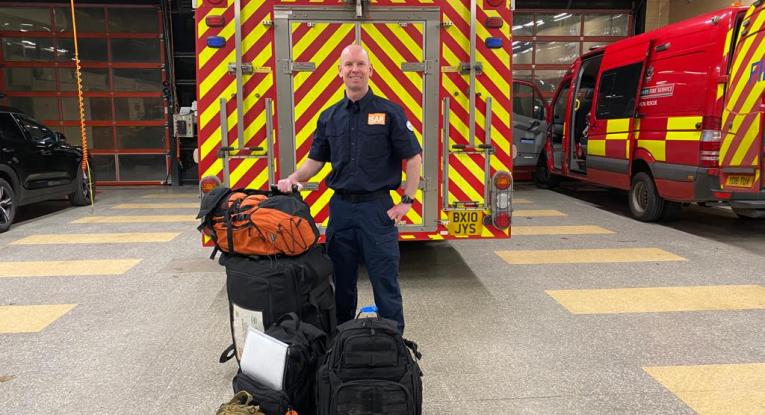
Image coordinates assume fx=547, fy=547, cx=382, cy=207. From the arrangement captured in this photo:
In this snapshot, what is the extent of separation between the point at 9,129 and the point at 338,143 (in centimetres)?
720

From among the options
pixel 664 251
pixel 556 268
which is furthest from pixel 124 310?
pixel 664 251

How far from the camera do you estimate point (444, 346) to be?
3727 millimetres

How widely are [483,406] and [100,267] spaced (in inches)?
180

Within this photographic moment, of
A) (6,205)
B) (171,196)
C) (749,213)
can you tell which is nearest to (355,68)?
(6,205)

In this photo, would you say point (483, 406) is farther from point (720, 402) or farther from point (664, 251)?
point (664, 251)

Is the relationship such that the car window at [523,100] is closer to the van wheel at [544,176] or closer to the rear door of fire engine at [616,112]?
the van wheel at [544,176]

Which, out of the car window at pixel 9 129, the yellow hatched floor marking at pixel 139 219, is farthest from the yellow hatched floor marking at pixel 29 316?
the car window at pixel 9 129

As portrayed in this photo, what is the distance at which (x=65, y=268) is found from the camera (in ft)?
19.0

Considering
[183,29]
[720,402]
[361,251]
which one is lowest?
[720,402]

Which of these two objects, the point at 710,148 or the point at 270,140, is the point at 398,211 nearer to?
the point at 270,140

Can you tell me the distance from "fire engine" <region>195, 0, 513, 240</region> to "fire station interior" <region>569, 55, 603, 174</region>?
594 cm

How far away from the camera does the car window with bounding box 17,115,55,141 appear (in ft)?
28.0

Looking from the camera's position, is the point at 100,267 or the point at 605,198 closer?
the point at 100,267

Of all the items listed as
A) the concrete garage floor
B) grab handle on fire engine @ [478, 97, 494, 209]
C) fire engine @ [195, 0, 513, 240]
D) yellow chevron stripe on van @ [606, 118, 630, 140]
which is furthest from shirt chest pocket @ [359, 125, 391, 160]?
yellow chevron stripe on van @ [606, 118, 630, 140]
